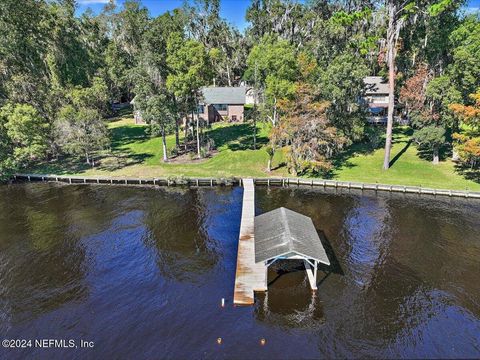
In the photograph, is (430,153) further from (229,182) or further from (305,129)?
(229,182)

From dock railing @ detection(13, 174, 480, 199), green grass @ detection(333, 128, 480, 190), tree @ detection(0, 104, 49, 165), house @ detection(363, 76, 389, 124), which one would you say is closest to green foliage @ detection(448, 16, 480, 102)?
green grass @ detection(333, 128, 480, 190)

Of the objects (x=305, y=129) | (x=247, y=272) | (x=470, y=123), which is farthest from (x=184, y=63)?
(x=470, y=123)

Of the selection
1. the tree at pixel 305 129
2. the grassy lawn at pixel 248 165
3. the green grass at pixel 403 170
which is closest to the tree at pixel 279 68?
the tree at pixel 305 129

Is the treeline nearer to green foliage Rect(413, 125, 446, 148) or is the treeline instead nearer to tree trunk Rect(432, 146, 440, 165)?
green foliage Rect(413, 125, 446, 148)

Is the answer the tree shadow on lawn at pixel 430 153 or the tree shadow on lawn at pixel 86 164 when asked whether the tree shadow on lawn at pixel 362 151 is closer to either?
the tree shadow on lawn at pixel 430 153

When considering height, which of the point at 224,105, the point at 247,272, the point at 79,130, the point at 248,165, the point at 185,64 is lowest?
the point at 247,272

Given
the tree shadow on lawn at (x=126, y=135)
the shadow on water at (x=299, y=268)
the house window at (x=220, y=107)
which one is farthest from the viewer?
the house window at (x=220, y=107)
